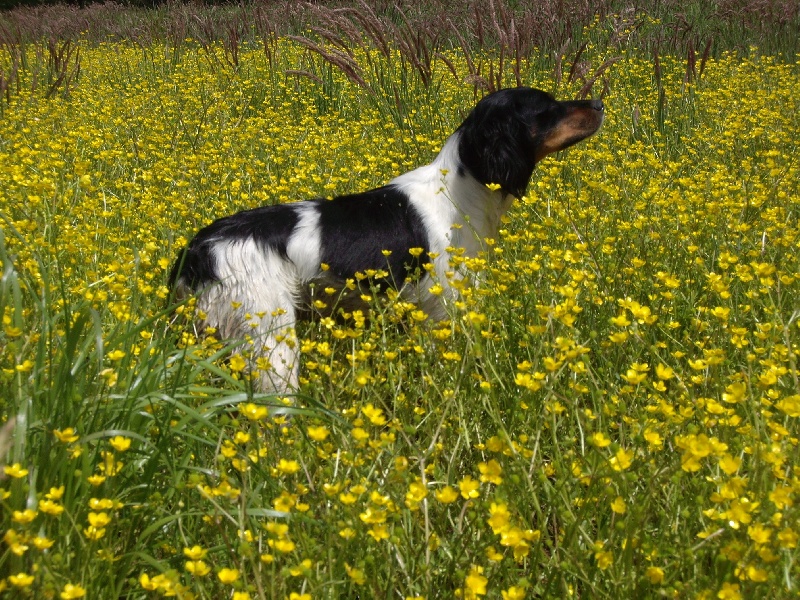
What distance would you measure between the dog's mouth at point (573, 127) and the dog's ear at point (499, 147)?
0.08m

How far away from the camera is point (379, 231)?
303cm

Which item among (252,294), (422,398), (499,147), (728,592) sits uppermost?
(499,147)

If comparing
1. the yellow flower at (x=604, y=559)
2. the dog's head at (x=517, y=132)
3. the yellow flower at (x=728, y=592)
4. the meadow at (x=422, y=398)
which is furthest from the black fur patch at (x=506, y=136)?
the yellow flower at (x=728, y=592)

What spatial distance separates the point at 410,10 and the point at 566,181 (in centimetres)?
641

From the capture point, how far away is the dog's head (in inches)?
126

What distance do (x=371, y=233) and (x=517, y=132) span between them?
720 millimetres

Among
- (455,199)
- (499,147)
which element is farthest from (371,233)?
(499,147)

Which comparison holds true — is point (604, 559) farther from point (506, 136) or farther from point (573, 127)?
point (573, 127)

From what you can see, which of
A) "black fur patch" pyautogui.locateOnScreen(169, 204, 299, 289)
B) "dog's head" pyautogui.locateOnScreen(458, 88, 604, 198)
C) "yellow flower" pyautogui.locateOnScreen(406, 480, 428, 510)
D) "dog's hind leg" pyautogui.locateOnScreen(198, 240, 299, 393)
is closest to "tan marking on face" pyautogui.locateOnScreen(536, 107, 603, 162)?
"dog's head" pyautogui.locateOnScreen(458, 88, 604, 198)

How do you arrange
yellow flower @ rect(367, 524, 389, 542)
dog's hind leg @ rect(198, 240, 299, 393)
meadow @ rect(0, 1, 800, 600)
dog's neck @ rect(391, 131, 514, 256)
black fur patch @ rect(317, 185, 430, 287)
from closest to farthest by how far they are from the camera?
yellow flower @ rect(367, 524, 389, 542) → meadow @ rect(0, 1, 800, 600) → dog's hind leg @ rect(198, 240, 299, 393) → black fur patch @ rect(317, 185, 430, 287) → dog's neck @ rect(391, 131, 514, 256)

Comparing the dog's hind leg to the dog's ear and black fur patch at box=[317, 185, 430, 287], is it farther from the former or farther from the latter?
the dog's ear

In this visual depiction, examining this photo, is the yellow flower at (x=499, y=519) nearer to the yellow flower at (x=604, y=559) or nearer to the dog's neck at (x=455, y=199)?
the yellow flower at (x=604, y=559)

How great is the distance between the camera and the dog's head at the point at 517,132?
3193mm

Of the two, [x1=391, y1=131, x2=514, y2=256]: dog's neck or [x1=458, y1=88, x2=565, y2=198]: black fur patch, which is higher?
[x1=458, y1=88, x2=565, y2=198]: black fur patch
